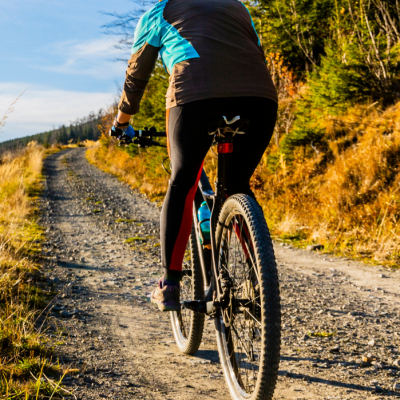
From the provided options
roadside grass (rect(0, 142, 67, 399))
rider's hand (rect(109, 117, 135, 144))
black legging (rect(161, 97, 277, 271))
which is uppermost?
rider's hand (rect(109, 117, 135, 144))

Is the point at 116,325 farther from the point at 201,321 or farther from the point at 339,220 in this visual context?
the point at 339,220

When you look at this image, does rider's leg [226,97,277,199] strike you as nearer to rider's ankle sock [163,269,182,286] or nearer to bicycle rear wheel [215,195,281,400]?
bicycle rear wheel [215,195,281,400]

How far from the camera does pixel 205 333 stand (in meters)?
2.80

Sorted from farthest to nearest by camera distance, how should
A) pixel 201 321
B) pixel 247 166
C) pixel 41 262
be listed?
pixel 41 262 → pixel 201 321 → pixel 247 166

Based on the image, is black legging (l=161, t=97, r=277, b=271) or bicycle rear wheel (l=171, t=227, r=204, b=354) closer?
black legging (l=161, t=97, r=277, b=271)

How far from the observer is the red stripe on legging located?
201 cm

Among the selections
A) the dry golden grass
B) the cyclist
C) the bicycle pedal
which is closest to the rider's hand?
the cyclist

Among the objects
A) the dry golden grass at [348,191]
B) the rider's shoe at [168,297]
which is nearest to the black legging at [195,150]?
the rider's shoe at [168,297]

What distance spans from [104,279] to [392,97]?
6.41 metres

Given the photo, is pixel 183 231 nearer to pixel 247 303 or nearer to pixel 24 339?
pixel 247 303

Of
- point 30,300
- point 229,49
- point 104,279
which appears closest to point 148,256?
point 104,279

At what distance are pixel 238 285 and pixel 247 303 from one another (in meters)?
0.15

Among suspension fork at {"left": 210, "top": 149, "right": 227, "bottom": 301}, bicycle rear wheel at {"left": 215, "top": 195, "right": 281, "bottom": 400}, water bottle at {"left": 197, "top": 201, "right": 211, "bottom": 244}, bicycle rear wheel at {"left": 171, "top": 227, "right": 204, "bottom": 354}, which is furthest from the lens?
bicycle rear wheel at {"left": 171, "top": 227, "right": 204, "bottom": 354}

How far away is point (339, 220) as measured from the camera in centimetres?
565
